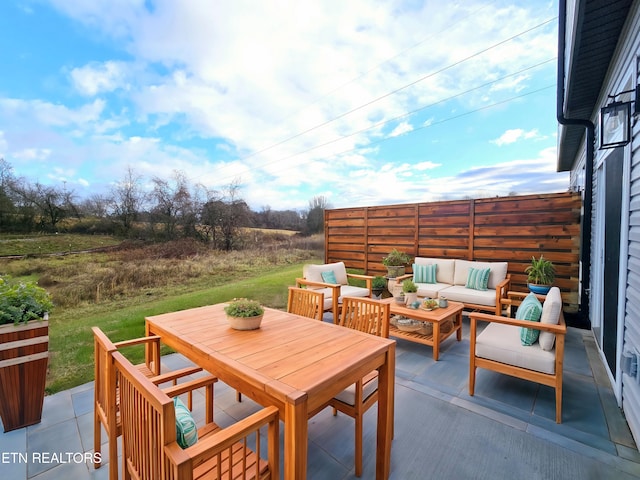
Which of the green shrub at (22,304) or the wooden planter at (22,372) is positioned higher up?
the green shrub at (22,304)

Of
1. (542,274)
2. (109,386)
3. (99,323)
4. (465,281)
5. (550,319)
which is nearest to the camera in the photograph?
(109,386)

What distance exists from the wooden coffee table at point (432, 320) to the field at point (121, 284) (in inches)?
75.8

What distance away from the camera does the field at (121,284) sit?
2609mm

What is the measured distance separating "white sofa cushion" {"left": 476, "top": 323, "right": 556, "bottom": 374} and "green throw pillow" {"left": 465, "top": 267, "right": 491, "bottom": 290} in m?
1.73

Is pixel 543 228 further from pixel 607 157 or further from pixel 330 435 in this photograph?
pixel 330 435

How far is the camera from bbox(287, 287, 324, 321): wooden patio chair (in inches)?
94.6

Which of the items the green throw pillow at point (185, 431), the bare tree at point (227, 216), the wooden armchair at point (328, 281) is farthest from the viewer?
the bare tree at point (227, 216)

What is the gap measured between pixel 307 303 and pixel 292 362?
1.19m

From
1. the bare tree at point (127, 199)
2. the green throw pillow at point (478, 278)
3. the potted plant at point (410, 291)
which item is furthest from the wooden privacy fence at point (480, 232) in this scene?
the bare tree at point (127, 199)

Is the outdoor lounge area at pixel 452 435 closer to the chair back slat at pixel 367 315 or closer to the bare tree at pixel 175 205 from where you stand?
the chair back slat at pixel 367 315

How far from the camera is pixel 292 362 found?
4.24 ft

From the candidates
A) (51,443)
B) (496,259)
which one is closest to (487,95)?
(496,259)

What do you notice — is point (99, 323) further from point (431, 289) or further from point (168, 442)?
point (431, 289)

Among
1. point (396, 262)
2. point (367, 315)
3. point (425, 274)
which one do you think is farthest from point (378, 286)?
point (367, 315)
